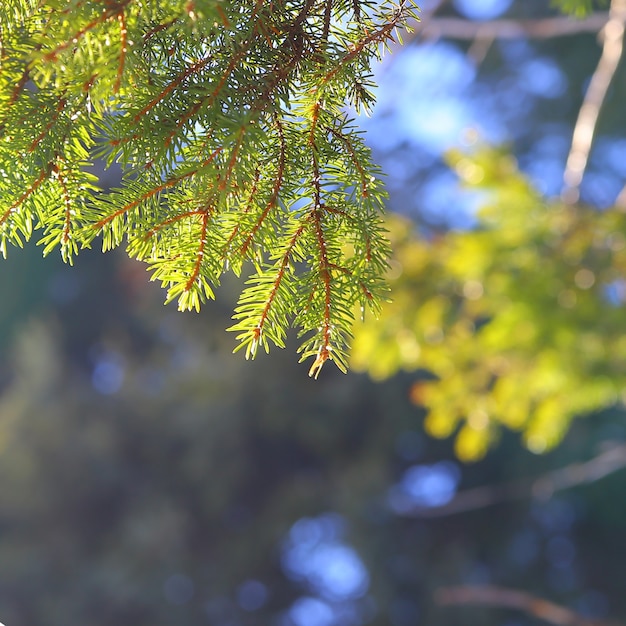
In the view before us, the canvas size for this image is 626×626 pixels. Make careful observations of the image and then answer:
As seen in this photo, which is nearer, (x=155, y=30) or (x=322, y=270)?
(x=155, y=30)

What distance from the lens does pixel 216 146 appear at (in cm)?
54

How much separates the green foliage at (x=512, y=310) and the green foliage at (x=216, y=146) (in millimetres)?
2068

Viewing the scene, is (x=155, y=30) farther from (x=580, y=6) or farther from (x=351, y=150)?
(x=580, y=6)

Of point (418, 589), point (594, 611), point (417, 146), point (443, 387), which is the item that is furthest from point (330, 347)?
point (417, 146)

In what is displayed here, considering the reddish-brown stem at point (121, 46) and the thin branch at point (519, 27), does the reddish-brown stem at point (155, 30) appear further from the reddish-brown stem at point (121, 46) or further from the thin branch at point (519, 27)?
the thin branch at point (519, 27)

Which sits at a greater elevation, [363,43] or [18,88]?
[363,43]

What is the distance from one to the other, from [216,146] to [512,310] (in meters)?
2.18

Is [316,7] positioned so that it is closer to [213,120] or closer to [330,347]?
[213,120]

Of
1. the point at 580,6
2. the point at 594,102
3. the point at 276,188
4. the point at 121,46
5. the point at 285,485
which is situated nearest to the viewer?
the point at 121,46

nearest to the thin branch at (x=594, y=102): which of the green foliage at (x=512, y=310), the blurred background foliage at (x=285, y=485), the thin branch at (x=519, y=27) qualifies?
the thin branch at (x=519, y=27)

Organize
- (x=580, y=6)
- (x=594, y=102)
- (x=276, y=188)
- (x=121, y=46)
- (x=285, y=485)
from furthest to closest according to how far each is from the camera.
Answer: (x=285, y=485)
(x=594, y=102)
(x=580, y=6)
(x=276, y=188)
(x=121, y=46)

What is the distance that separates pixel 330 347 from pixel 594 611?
26.7ft

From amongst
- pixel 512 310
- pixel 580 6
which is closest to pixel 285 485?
pixel 512 310

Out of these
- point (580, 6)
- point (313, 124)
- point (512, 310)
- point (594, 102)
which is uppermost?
point (594, 102)
